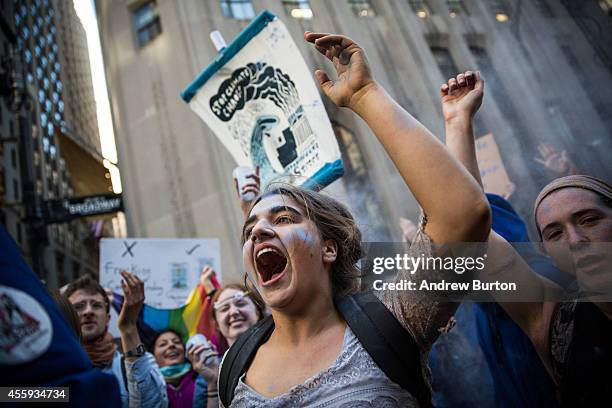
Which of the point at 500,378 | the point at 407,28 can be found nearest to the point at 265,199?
the point at 500,378

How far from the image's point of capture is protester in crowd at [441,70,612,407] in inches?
46.8

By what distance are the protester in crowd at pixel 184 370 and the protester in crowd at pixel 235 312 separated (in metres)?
0.13

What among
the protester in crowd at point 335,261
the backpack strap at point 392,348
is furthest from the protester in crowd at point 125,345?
the backpack strap at point 392,348

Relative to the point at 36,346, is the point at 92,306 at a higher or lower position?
higher

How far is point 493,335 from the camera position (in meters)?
1.73

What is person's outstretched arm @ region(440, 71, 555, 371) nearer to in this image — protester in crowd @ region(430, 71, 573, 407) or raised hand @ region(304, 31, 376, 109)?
protester in crowd @ region(430, 71, 573, 407)

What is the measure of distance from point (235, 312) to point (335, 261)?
115 cm

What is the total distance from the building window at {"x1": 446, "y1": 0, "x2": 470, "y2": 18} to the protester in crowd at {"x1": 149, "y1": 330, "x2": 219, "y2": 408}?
1914 millimetres

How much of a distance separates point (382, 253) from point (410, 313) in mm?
349

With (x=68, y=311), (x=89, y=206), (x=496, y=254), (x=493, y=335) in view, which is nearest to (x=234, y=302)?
(x=68, y=311)

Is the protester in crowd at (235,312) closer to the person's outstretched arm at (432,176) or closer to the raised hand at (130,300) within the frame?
the raised hand at (130,300)

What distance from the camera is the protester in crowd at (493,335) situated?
135cm

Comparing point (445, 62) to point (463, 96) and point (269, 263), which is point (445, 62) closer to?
point (463, 96)

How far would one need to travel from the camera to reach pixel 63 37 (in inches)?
120
